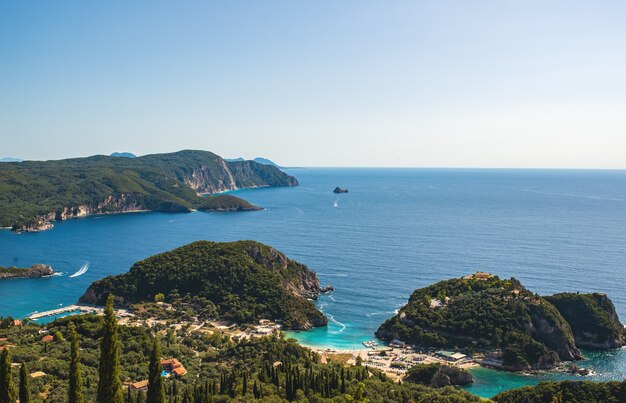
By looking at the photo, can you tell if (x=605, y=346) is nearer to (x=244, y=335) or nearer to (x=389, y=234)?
(x=244, y=335)

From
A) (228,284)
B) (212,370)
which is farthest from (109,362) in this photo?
(228,284)

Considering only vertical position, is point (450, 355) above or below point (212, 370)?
below

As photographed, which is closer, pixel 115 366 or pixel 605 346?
pixel 115 366

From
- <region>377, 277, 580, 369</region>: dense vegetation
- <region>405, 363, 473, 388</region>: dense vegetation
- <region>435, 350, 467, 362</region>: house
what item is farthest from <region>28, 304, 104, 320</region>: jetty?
<region>435, 350, 467, 362</region>: house

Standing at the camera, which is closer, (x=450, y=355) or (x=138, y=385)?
(x=138, y=385)

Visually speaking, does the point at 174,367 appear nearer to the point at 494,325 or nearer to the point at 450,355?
the point at 450,355

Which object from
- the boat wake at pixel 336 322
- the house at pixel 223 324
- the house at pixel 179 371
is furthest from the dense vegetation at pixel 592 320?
the house at pixel 179 371

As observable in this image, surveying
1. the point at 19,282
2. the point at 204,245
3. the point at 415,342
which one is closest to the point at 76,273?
the point at 19,282
